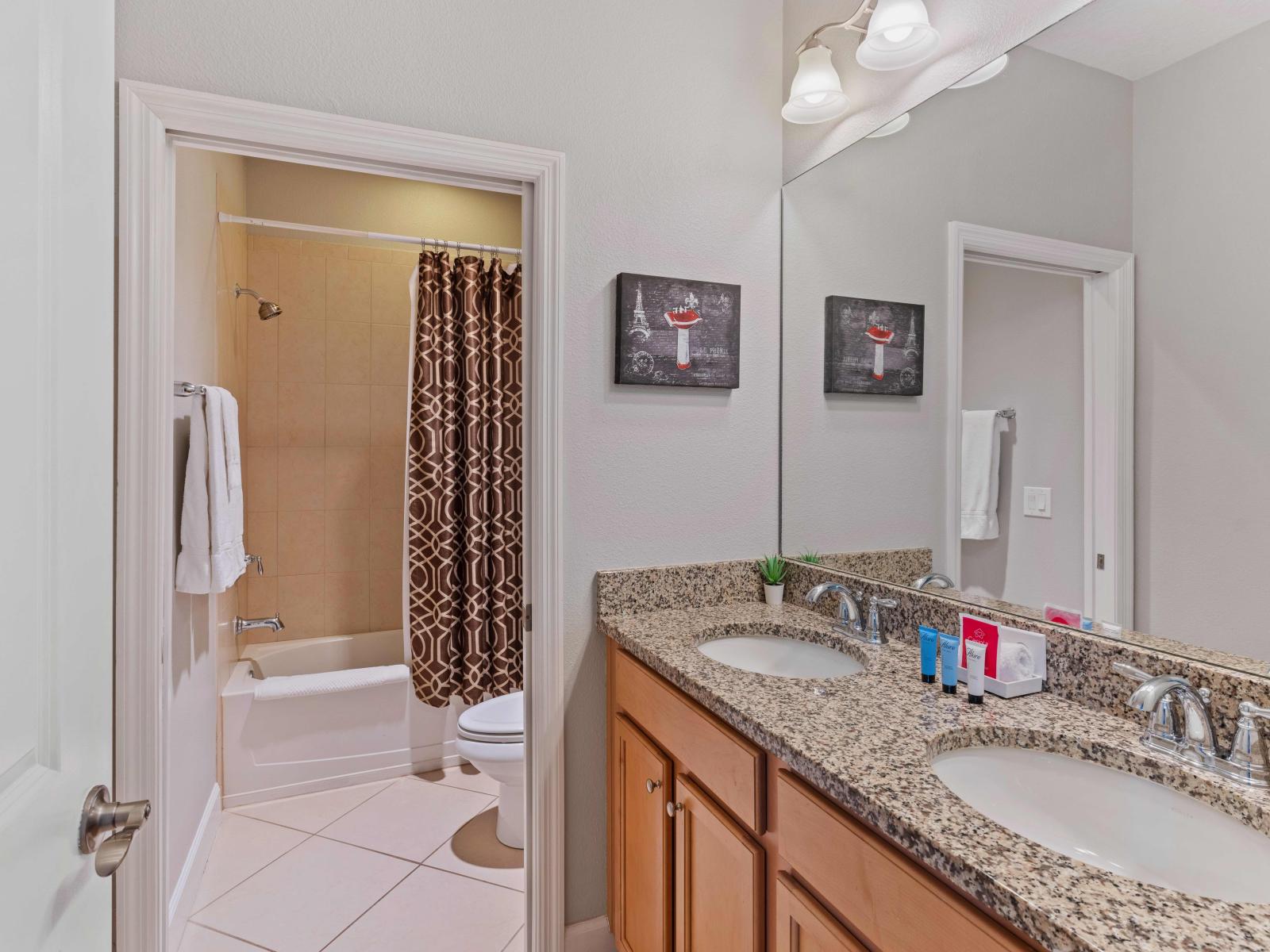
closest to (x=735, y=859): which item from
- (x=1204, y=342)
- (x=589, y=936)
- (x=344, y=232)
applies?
(x=589, y=936)

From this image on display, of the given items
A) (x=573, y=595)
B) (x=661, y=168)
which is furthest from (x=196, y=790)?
(x=661, y=168)

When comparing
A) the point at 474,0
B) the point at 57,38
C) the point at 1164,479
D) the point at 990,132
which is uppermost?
the point at 474,0

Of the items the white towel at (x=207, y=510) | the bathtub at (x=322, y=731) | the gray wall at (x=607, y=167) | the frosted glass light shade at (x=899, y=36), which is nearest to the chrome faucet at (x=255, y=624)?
the bathtub at (x=322, y=731)

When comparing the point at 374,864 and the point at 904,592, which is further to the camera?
the point at 374,864

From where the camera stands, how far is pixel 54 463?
57cm

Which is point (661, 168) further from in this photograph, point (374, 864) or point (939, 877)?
point (374, 864)

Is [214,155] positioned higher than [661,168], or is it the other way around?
[214,155]

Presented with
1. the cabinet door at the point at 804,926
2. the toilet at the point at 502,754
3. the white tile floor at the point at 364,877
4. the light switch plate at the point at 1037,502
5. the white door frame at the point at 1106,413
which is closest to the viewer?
the cabinet door at the point at 804,926

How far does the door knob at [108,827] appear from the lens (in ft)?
2.01

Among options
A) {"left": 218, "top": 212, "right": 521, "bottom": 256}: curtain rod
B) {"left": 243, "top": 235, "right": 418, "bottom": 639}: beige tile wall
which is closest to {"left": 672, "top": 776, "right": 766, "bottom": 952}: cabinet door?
{"left": 218, "top": 212, "right": 521, "bottom": 256}: curtain rod

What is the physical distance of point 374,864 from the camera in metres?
2.14

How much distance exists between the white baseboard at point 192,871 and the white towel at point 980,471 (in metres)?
1.94

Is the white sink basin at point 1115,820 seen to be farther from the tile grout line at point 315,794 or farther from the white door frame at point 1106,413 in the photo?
the tile grout line at point 315,794

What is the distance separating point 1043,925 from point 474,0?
1.92 m
